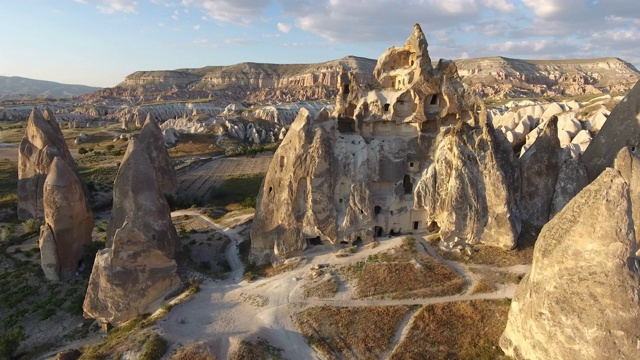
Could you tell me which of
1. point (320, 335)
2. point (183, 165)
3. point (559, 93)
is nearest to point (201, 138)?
point (183, 165)

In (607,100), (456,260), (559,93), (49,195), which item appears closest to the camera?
(456,260)

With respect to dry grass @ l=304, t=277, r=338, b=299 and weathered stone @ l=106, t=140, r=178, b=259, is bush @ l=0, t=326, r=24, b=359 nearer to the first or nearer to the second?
weathered stone @ l=106, t=140, r=178, b=259

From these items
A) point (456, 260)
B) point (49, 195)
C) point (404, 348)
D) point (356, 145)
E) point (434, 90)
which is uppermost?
point (434, 90)

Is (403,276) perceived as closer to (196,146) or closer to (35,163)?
(35,163)

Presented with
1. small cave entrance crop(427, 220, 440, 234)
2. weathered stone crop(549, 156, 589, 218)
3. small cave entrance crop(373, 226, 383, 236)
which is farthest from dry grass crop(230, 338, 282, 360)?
weathered stone crop(549, 156, 589, 218)

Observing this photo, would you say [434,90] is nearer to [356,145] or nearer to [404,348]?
[356,145]

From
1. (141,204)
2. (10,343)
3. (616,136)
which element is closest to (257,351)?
(141,204)

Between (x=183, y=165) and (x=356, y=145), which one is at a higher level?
(x=356, y=145)
